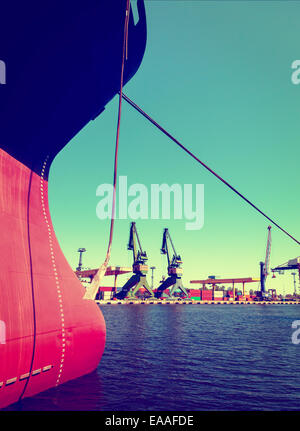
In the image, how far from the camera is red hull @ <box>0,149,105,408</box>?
6.87m

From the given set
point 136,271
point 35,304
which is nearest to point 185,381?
point 35,304

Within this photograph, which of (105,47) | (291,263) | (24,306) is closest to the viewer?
(24,306)

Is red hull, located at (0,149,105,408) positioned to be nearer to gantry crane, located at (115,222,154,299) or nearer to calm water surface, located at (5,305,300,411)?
calm water surface, located at (5,305,300,411)

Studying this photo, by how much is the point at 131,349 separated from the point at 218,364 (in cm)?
688

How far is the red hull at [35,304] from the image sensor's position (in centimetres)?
687

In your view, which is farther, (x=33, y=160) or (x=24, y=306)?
(x=33, y=160)

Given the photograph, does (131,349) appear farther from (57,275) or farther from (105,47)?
(105,47)

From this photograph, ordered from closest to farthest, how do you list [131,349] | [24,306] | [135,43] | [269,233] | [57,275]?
[24,306]
[57,275]
[135,43]
[131,349]
[269,233]

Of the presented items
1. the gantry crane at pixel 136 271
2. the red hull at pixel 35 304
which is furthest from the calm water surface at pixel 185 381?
the gantry crane at pixel 136 271

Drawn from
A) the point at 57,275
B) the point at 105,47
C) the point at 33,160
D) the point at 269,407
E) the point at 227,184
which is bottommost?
the point at 269,407

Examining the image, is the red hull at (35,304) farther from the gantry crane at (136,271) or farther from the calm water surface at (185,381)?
the gantry crane at (136,271)

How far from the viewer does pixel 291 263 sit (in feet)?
354

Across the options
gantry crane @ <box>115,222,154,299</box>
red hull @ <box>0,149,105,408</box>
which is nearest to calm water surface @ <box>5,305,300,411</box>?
red hull @ <box>0,149,105,408</box>
